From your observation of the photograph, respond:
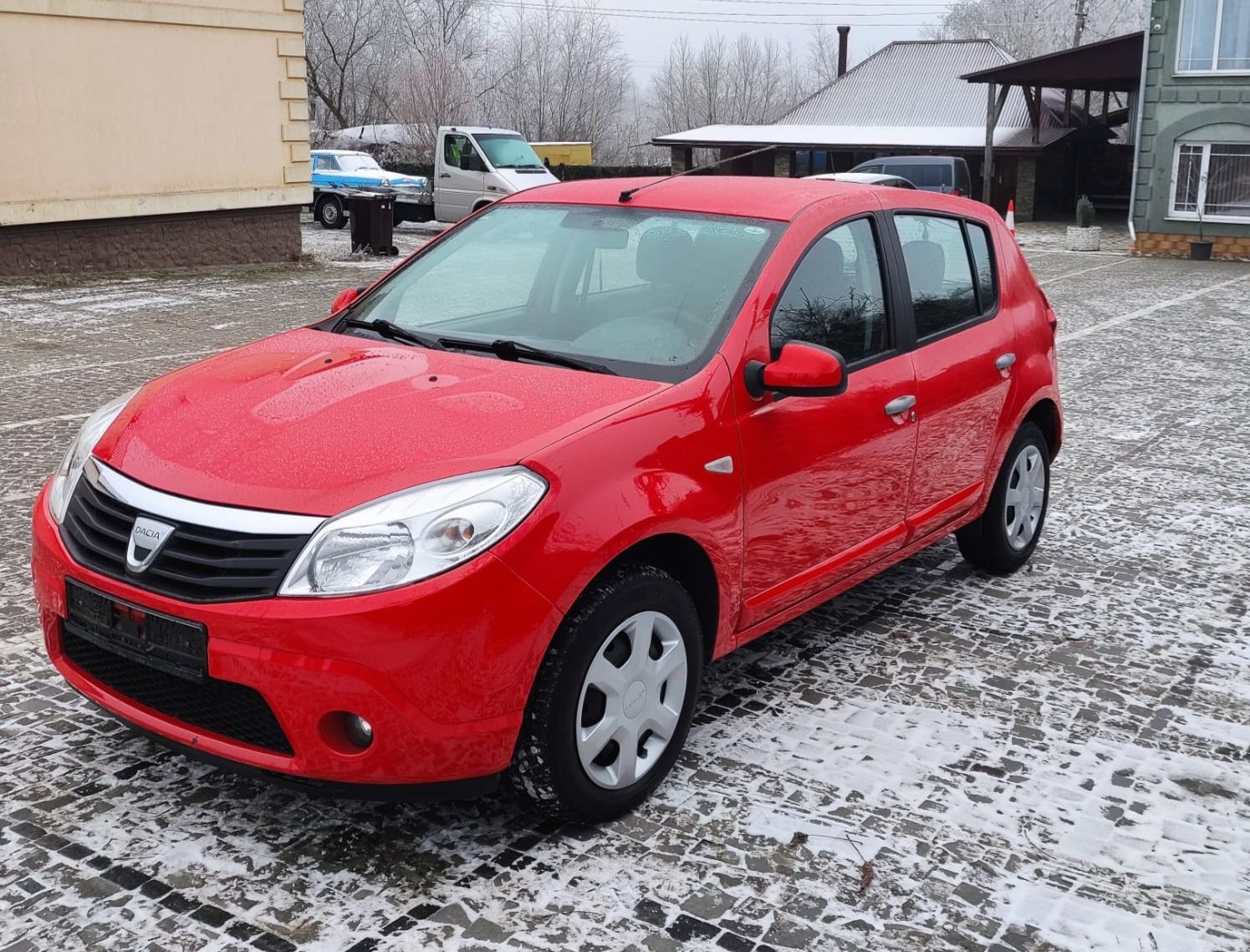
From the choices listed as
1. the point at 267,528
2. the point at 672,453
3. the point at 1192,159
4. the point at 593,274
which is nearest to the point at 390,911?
the point at 267,528

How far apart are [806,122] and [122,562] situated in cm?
4794

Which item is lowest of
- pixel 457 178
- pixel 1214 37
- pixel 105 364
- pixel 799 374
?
pixel 105 364

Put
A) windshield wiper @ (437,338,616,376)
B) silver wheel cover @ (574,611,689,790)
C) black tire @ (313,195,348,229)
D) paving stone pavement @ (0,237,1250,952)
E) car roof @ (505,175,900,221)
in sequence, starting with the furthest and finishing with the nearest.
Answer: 1. black tire @ (313,195,348,229)
2. car roof @ (505,175,900,221)
3. windshield wiper @ (437,338,616,376)
4. silver wheel cover @ (574,611,689,790)
5. paving stone pavement @ (0,237,1250,952)

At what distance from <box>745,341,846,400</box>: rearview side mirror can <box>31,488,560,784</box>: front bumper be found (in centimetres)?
111

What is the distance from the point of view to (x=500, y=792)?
3.69 metres

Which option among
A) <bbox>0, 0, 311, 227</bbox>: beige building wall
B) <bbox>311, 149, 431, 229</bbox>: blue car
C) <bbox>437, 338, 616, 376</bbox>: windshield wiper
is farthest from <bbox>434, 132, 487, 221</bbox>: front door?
<bbox>437, 338, 616, 376</bbox>: windshield wiper

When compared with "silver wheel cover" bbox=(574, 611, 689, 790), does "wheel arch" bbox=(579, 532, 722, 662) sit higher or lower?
higher

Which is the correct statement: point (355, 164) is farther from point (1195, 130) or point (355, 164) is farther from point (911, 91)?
point (911, 91)

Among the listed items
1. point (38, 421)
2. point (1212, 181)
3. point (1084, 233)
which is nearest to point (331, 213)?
point (1084, 233)

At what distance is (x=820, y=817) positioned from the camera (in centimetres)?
360

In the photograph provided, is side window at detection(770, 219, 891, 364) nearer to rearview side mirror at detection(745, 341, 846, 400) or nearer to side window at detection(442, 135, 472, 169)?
rearview side mirror at detection(745, 341, 846, 400)

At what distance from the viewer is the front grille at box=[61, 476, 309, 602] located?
306 centimetres

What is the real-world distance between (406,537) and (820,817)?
1.42 metres

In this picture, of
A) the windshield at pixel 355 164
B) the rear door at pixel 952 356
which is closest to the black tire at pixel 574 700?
the rear door at pixel 952 356
